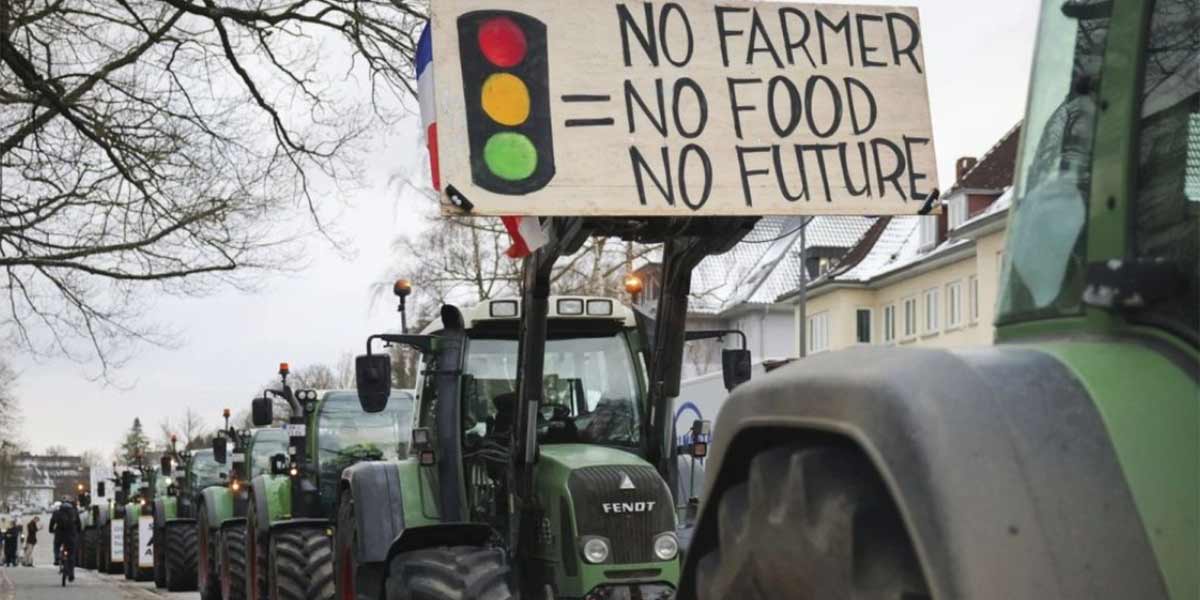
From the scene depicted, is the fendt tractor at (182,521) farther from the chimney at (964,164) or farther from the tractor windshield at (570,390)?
the chimney at (964,164)

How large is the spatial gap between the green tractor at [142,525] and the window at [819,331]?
3442cm

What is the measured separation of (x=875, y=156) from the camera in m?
6.55

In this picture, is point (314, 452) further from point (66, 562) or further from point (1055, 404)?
point (66, 562)

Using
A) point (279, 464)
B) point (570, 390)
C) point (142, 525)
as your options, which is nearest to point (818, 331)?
point (142, 525)

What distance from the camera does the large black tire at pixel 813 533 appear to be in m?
2.74

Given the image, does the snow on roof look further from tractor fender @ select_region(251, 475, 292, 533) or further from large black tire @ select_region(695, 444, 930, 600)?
large black tire @ select_region(695, 444, 930, 600)

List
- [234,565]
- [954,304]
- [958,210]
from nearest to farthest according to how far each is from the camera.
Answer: [234,565], [958,210], [954,304]

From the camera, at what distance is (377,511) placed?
1141 centimetres

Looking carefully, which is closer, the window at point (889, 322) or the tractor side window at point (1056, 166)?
the tractor side window at point (1056, 166)

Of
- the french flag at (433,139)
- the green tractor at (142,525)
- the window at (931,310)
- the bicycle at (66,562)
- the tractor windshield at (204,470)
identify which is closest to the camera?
the french flag at (433,139)

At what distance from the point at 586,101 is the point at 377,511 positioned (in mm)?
5899

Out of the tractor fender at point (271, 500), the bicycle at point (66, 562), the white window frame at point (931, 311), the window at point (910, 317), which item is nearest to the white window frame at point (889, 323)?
the window at point (910, 317)

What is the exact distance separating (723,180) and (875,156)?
635 millimetres

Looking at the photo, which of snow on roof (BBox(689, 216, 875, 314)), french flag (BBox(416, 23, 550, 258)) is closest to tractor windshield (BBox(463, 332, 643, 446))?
french flag (BBox(416, 23, 550, 258))
